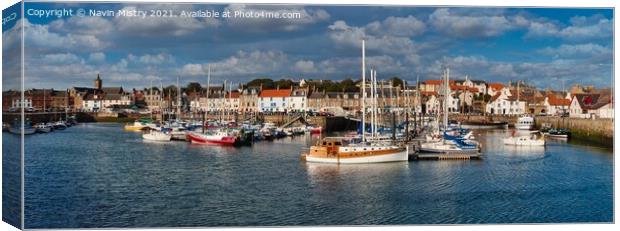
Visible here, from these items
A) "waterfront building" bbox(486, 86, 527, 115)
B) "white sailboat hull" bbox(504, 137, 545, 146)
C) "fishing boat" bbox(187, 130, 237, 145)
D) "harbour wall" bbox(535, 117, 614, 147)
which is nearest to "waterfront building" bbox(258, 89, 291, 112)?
"fishing boat" bbox(187, 130, 237, 145)

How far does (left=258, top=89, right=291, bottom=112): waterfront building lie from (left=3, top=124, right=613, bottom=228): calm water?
20.1 feet

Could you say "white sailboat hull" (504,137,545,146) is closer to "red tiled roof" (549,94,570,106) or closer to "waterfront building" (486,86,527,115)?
"red tiled roof" (549,94,570,106)

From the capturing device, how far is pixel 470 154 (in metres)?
20.4

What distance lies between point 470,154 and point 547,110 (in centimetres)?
1077

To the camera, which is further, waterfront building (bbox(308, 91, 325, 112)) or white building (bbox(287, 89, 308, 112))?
waterfront building (bbox(308, 91, 325, 112))

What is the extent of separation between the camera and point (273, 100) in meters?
27.6

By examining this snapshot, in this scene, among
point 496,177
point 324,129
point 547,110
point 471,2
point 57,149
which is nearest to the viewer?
point 471,2

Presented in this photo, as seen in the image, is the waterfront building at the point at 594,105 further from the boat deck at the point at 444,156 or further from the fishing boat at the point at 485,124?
the fishing boat at the point at 485,124

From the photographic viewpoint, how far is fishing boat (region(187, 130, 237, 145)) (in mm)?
24969

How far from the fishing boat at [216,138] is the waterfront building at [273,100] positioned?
66.3 inches

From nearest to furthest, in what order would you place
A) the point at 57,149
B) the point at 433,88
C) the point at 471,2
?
the point at 471,2 → the point at 57,149 → the point at 433,88

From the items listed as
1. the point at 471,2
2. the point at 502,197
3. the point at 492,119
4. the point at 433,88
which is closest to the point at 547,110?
the point at 433,88

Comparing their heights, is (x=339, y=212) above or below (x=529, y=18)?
below

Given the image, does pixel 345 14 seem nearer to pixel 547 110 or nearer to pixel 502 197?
pixel 502 197
